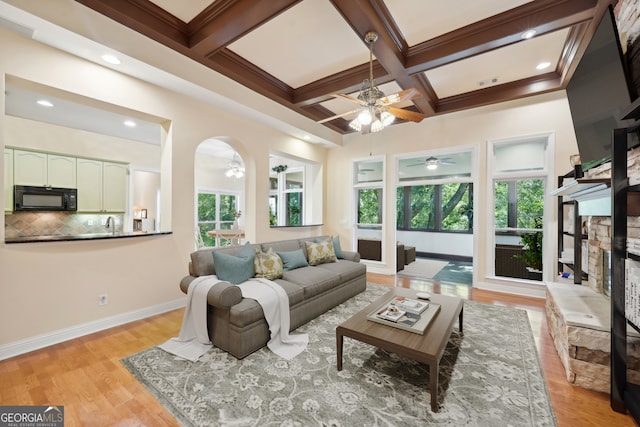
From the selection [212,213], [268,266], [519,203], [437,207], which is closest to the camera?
[268,266]

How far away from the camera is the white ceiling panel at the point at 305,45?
2664 millimetres

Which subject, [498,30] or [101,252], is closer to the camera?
[498,30]

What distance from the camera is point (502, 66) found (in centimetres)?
359

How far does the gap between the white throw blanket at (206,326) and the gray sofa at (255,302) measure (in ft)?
0.24

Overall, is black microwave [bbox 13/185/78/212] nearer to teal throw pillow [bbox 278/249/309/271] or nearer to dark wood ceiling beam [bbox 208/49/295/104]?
dark wood ceiling beam [bbox 208/49/295/104]

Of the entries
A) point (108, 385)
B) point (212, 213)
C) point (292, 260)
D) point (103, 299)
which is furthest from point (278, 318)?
point (212, 213)

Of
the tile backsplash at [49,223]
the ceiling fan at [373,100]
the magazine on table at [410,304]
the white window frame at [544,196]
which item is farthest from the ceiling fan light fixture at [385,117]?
the tile backsplash at [49,223]

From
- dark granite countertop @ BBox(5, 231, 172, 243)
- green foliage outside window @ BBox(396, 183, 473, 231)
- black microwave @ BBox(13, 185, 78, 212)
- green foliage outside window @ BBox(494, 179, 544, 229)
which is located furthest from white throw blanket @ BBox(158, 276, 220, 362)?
green foliage outside window @ BBox(396, 183, 473, 231)

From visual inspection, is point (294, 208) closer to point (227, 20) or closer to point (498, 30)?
point (227, 20)

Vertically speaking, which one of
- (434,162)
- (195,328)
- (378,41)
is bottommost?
(195,328)

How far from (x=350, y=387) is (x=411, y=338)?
0.58 metres

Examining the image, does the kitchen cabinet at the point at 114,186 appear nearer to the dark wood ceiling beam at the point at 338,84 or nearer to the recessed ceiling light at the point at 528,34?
the dark wood ceiling beam at the point at 338,84

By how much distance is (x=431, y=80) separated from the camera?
4.00 metres

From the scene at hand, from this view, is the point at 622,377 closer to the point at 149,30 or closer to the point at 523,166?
the point at 523,166
